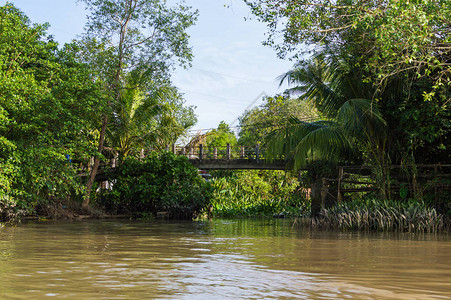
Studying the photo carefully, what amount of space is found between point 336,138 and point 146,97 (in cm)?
1168

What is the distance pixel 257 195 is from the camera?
27.0 meters

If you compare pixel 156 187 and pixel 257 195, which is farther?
pixel 257 195

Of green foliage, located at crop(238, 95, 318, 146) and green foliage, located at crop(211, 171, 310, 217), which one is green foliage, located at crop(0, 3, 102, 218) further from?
green foliage, located at crop(238, 95, 318, 146)

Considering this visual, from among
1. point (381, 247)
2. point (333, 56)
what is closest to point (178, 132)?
point (333, 56)

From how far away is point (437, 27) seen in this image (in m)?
11.4

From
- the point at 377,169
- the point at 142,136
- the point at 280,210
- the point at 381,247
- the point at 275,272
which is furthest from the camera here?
the point at 280,210

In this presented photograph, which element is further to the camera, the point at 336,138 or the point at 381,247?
the point at 336,138

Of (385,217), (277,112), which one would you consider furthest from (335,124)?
(277,112)

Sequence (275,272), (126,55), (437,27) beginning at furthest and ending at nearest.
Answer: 1. (126,55)
2. (437,27)
3. (275,272)

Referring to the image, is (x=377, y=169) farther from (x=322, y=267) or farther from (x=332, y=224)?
(x=322, y=267)

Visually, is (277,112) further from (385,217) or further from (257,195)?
(385,217)

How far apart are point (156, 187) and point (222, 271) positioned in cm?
1636

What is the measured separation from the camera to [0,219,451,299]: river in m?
4.02

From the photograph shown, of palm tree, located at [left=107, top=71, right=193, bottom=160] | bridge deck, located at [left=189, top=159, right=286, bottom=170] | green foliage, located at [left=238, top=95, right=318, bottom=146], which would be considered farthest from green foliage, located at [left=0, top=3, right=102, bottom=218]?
green foliage, located at [left=238, top=95, right=318, bottom=146]
